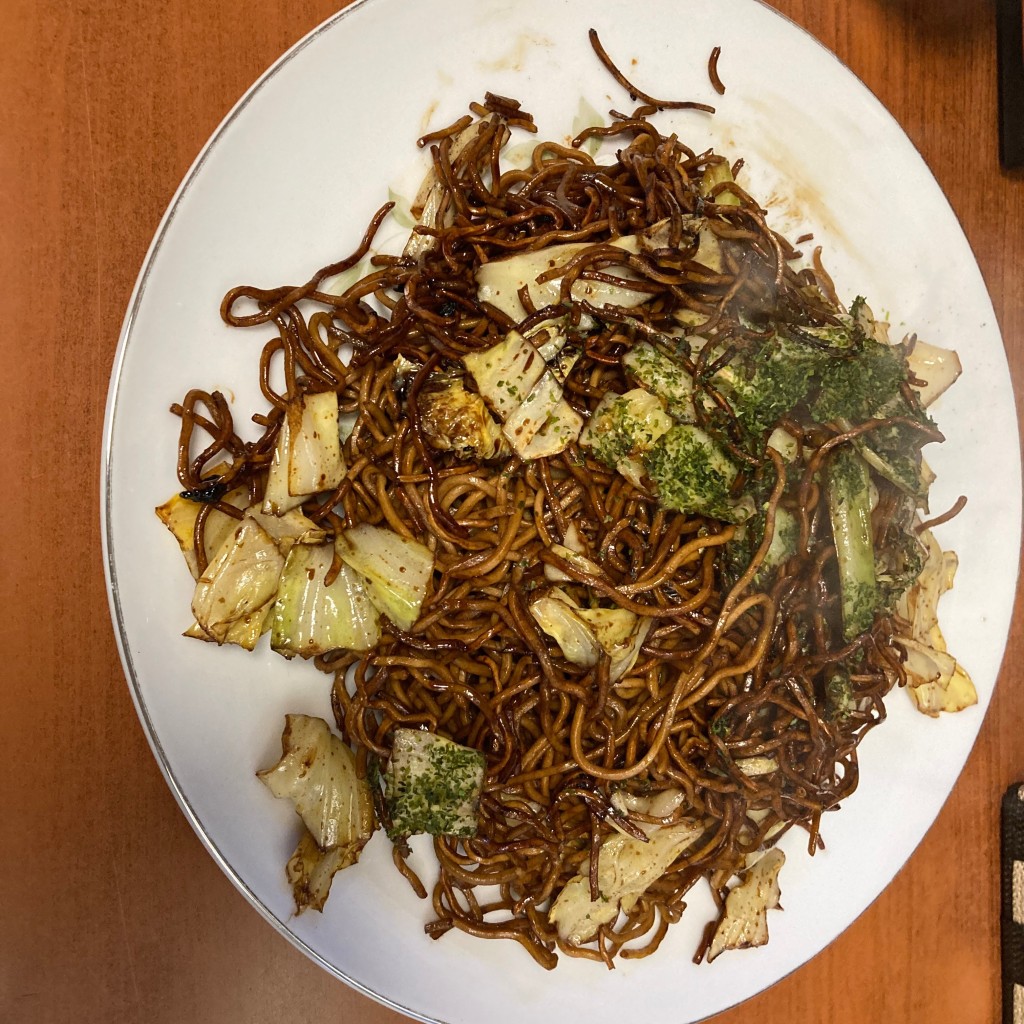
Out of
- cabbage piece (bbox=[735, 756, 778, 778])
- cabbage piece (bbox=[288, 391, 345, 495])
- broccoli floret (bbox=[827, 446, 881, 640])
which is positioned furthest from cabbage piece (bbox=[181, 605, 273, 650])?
broccoli floret (bbox=[827, 446, 881, 640])

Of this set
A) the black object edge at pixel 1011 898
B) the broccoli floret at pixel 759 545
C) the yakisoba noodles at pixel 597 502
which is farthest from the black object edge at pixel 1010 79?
the black object edge at pixel 1011 898

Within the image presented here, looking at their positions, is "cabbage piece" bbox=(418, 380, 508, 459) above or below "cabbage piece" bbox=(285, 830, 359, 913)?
above

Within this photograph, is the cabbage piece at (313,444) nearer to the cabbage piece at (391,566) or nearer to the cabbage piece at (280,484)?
the cabbage piece at (280,484)

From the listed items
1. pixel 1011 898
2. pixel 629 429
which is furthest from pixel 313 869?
pixel 1011 898

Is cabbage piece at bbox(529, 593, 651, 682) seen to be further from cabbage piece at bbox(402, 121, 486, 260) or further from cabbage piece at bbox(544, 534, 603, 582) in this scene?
cabbage piece at bbox(402, 121, 486, 260)

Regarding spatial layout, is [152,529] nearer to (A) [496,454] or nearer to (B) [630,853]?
(A) [496,454]

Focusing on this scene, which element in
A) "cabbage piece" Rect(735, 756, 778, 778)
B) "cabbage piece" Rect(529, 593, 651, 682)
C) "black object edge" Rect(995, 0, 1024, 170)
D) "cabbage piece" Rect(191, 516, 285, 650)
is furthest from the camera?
"black object edge" Rect(995, 0, 1024, 170)
